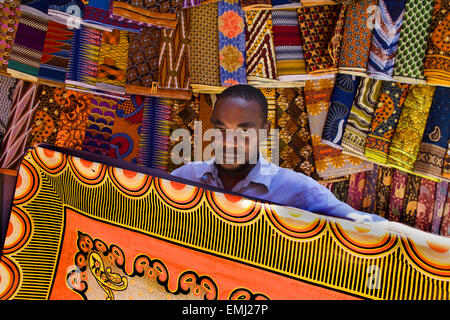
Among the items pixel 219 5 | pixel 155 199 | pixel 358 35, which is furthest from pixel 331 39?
pixel 155 199

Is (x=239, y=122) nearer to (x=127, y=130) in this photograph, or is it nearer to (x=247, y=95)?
(x=247, y=95)

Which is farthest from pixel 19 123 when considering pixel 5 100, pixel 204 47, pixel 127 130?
pixel 204 47

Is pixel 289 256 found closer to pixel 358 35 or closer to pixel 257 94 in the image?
pixel 257 94

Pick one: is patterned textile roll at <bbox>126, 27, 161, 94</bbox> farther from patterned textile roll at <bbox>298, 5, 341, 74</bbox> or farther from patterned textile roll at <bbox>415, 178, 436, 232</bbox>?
patterned textile roll at <bbox>415, 178, 436, 232</bbox>

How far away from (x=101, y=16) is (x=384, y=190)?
1.30m

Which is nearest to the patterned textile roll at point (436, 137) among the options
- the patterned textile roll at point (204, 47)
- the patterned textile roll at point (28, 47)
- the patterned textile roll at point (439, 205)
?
the patterned textile roll at point (439, 205)

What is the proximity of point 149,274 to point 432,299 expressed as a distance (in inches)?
18.5

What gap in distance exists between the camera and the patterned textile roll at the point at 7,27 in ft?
4.17

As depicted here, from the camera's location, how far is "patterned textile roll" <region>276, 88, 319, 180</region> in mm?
1396

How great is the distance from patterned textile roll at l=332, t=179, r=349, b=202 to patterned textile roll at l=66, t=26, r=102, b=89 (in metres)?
1.08

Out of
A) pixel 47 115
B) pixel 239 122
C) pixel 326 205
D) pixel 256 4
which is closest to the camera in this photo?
pixel 326 205

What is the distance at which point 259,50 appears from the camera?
53.3 inches

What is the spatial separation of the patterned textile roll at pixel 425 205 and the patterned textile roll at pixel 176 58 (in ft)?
3.31

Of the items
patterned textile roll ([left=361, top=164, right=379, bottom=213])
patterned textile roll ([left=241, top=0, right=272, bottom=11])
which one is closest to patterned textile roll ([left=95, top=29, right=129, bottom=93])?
patterned textile roll ([left=241, top=0, right=272, bottom=11])
